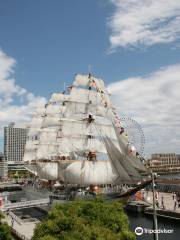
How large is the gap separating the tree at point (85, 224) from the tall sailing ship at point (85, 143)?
40204mm

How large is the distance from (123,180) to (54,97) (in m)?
54.3

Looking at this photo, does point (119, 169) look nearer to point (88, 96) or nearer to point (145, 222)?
point (145, 222)

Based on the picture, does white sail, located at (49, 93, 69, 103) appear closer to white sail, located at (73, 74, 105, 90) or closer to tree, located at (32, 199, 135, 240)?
white sail, located at (73, 74, 105, 90)

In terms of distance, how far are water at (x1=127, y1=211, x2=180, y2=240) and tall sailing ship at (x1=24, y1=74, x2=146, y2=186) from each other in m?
10.8

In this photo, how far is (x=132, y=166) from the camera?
83188 millimetres

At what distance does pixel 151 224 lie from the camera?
67500 millimetres

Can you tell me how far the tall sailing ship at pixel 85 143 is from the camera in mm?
85188

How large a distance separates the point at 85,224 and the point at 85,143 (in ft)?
208

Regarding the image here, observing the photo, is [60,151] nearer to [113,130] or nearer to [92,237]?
[113,130]

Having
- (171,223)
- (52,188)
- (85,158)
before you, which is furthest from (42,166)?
(171,223)

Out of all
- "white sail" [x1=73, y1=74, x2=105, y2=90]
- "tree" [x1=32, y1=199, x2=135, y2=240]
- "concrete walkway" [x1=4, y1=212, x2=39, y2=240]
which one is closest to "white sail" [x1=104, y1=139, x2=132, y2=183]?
"concrete walkway" [x1=4, y1=212, x2=39, y2=240]

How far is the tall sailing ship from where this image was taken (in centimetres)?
8519

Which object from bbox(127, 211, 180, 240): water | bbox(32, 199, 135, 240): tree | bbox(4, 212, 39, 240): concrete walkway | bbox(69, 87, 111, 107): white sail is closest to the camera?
bbox(32, 199, 135, 240): tree

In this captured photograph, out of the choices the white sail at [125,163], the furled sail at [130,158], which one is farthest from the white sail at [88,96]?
the white sail at [125,163]
